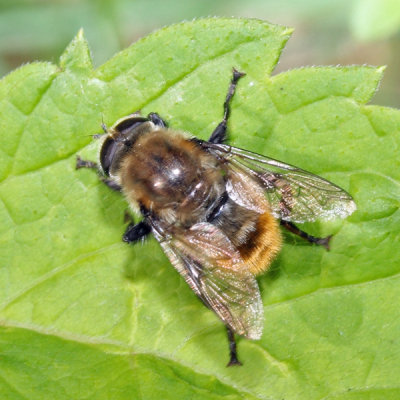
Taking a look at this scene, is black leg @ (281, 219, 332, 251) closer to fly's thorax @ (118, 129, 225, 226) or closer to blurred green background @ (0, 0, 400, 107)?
fly's thorax @ (118, 129, 225, 226)

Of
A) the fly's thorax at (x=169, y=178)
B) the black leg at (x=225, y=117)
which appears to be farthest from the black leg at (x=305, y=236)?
the black leg at (x=225, y=117)

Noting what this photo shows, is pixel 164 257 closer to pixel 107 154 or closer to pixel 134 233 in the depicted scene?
pixel 134 233

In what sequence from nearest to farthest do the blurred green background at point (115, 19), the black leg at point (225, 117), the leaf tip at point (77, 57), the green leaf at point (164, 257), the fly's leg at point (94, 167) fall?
the green leaf at point (164, 257) < the black leg at point (225, 117) < the leaf tip at point (77, 57) < the fly's leg at point (94, 167) < the blurred green background at point (115, 19)

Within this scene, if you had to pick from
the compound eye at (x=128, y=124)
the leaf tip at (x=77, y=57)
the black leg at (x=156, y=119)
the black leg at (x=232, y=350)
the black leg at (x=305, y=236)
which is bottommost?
the black leg at (x=232, y=350)

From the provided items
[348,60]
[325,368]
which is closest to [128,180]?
[325,368]

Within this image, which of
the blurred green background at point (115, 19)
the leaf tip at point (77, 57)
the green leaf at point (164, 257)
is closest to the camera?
the green leaf at point (164, 257)

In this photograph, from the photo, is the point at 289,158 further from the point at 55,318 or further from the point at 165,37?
the point at 55,318

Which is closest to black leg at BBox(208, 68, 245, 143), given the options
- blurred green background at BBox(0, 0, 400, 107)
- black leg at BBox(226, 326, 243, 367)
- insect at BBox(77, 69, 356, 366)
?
insect at BBox(77, 69, 356, 366)

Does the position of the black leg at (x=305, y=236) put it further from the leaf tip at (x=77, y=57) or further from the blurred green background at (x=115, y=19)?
the blurred green background at (x=115, y=19)
